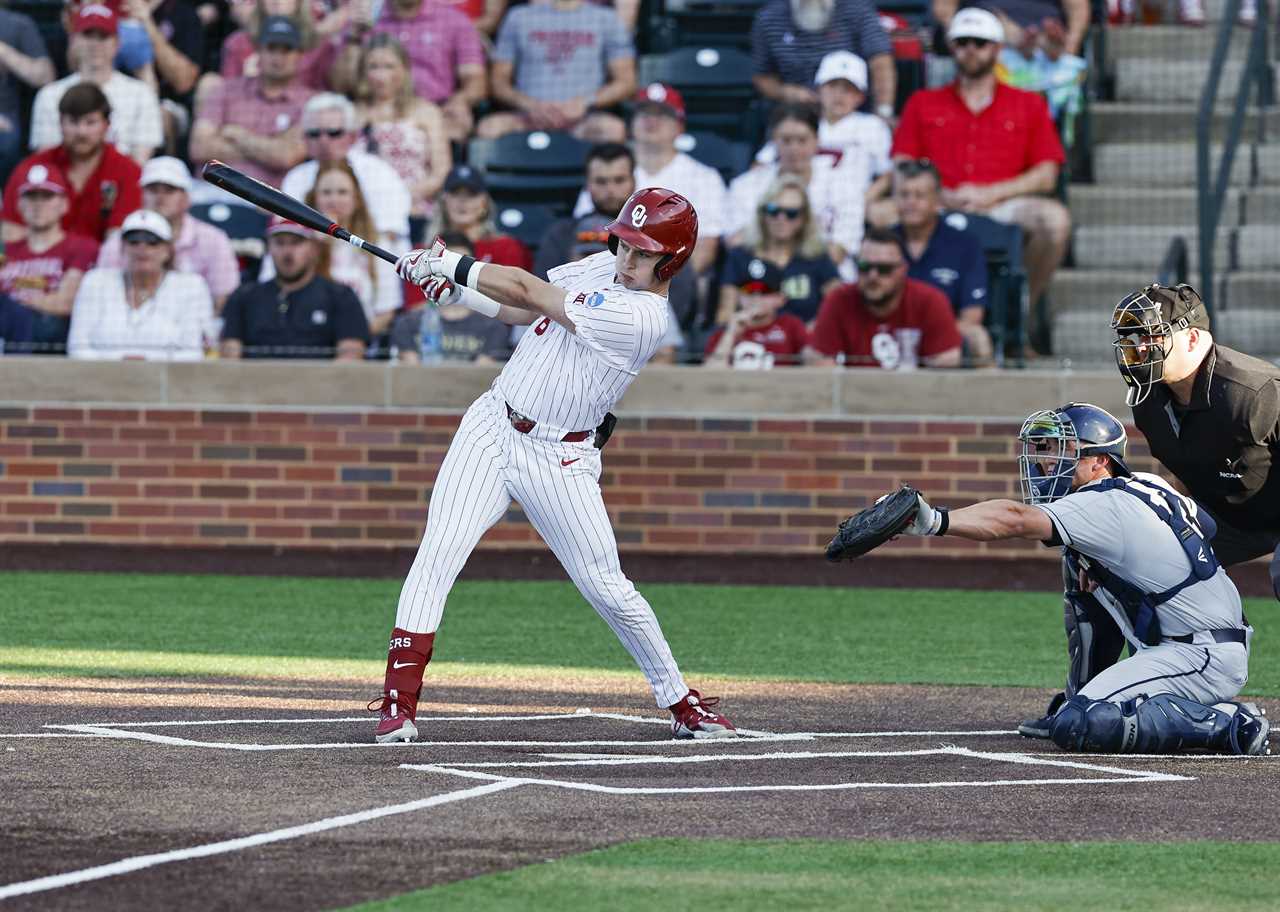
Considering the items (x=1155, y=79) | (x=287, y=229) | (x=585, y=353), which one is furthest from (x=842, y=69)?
(x=585, y=353)

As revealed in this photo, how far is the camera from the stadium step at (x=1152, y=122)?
15.8m

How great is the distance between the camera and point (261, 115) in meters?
15.1

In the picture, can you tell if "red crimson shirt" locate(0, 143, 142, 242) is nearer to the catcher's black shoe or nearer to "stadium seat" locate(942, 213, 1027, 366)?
"stadium seat" locate(942, 213, 1027, 366)

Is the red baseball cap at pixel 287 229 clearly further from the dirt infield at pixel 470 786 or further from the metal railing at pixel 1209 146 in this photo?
the metal railing at pixel 1209 146

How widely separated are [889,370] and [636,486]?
174cm

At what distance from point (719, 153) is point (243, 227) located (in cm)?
338

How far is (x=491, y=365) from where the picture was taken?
43.1 ft

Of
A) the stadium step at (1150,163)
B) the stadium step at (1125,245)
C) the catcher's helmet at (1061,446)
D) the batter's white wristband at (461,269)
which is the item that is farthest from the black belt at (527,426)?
the stadium step at (1150,163)

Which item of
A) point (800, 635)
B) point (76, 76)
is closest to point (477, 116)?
point (76, 76)

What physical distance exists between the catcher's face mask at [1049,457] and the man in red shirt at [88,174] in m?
8.59

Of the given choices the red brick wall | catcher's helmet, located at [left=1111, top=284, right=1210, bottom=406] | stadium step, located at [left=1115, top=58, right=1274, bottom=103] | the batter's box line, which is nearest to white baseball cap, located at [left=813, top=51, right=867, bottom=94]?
the red brick wall

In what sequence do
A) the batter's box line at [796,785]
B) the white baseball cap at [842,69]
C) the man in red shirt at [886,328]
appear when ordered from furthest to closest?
the white baseball cap at [842,69] → the man in red shirt at [886,328] → the batter's box line at [796,785]

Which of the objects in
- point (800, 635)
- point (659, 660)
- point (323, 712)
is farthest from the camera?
point (800, 635)

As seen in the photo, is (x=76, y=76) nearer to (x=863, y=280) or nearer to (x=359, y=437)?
(x=359, y=437)
